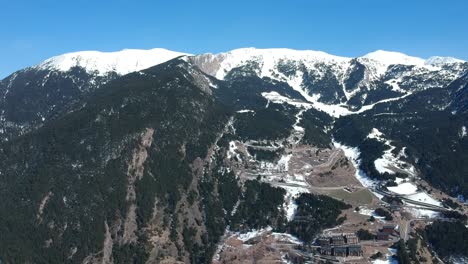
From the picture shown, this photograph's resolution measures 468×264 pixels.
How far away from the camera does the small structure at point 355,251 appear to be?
160625 mm

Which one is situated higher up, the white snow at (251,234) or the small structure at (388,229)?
the small structure at (388,229)

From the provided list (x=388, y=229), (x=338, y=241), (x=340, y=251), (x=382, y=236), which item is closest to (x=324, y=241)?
(x=338, y=241)

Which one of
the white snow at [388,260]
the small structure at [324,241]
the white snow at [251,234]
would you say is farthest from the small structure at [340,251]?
the white snow at [251,234]

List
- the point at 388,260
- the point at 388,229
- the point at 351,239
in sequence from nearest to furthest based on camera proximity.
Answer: the point at 388,260
the point at 351,239
the point at 388,229

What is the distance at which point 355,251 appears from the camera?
161 meters

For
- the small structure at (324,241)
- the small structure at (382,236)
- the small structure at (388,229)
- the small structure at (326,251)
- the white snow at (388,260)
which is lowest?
the white snow at (388,260)

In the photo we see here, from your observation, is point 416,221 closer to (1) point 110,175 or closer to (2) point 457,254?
(2) point 457,254

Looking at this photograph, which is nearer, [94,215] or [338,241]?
[338,241]

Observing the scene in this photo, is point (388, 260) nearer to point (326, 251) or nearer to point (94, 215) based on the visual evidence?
point (326, 251)

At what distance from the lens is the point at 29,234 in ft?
557

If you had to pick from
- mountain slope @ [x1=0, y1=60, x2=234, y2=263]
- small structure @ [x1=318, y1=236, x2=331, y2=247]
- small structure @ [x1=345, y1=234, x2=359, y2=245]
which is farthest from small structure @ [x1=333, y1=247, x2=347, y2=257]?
mountain slope @ [x1=0, y1=60, x2=234, y2=263]

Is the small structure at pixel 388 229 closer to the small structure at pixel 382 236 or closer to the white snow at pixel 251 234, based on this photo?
the small structure at pixel 382 236

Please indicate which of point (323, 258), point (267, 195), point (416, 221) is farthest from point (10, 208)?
point (416, 221)

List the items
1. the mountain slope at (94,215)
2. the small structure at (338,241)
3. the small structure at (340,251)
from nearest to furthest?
the small structure at (340,251) < the small structure at (338,241) < the mountain slope at (94,215)
